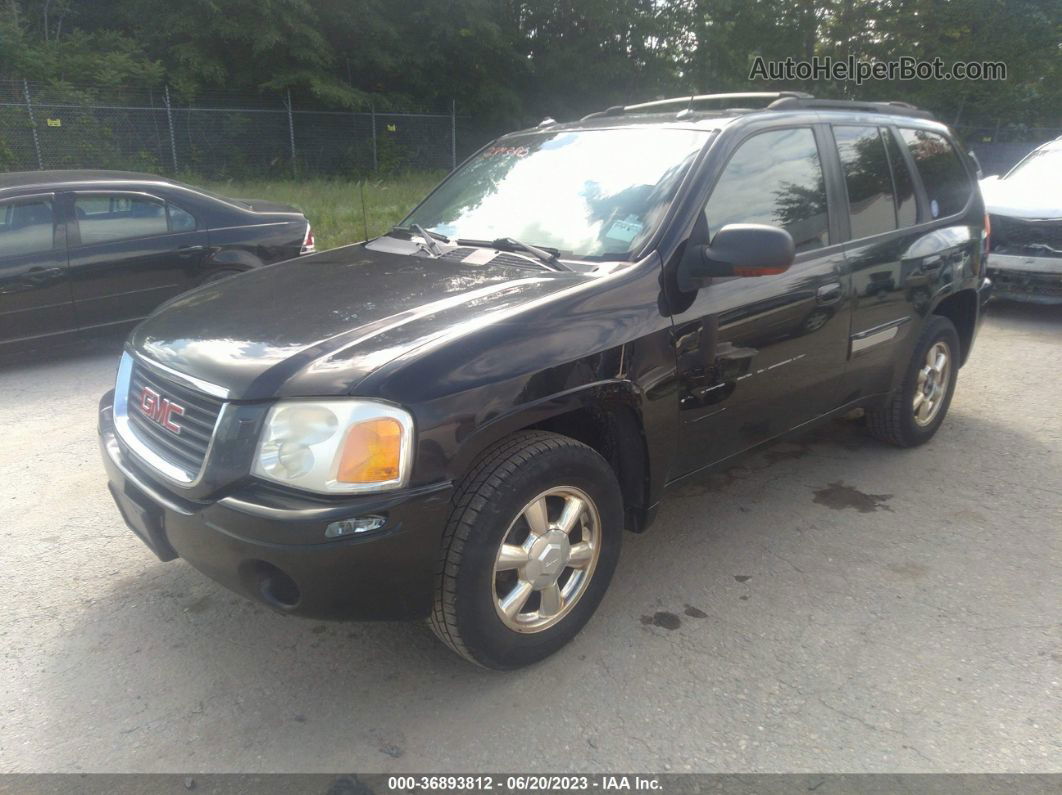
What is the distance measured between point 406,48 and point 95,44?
25.8ft

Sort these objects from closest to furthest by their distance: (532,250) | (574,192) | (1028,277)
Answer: (532,250), (574,192), (1028,277)

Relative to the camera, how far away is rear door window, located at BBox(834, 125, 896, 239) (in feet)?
12.7

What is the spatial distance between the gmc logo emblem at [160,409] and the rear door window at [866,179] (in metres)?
2.99

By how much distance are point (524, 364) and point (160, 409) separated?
1.21 meters

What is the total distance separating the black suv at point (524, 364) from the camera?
2.32m

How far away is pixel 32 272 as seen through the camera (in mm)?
6090

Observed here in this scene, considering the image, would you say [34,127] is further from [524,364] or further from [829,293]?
[524,364]

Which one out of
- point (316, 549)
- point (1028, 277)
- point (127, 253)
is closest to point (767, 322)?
point (316, 549)

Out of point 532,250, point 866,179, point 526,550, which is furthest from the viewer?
point 866,179

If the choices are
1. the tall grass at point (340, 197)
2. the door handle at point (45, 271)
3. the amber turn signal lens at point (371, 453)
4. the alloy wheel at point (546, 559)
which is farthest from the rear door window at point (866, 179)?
the tall grass at point (340, 197)

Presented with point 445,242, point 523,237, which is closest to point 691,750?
point 523,237

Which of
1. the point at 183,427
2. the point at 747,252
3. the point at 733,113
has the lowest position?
the point at 183,427

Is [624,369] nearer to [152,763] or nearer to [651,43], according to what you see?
[152,763]

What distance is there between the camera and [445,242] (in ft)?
11.9
